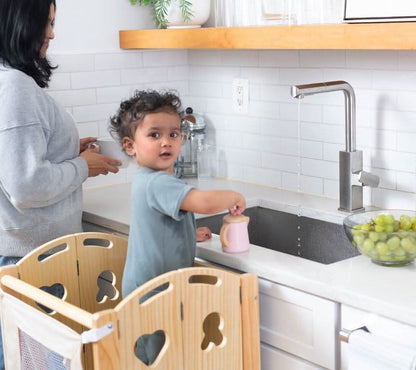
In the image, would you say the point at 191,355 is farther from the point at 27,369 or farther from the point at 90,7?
the point at 90,7

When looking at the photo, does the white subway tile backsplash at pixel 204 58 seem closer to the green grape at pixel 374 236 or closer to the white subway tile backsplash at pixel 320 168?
the white subway tile backsplash at pixel 320 168

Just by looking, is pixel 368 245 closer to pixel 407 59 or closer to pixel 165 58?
pixel 407 59

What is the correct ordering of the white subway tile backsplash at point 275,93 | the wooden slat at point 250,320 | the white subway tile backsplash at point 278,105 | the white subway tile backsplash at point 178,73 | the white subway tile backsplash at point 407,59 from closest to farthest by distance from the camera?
the wooden slat at point 250,320
the white subway tile backsplash at point 407,59
the white subway tile backsplash at point 278,105
the white subway tile backsplash at point 275,93
the white subway tile backsplash at point 178,73

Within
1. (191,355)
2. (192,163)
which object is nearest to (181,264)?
(191,355)

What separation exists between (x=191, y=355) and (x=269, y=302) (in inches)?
9.6

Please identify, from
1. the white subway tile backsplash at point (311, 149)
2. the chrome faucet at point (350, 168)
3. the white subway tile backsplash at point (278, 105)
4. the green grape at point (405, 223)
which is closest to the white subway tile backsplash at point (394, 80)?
the white subway tile backsplash at point (278, 105)

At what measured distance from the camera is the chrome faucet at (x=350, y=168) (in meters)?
2.24

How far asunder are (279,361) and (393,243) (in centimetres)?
42

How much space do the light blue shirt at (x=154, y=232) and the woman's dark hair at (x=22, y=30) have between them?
0.49 meters

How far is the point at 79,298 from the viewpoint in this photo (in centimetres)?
211

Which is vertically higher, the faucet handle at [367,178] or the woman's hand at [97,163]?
the woman's hand at [97,163]

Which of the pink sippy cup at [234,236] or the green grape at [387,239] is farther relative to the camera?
the pink sippy cup at [234,236]

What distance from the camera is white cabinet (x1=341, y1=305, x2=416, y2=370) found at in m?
1.52

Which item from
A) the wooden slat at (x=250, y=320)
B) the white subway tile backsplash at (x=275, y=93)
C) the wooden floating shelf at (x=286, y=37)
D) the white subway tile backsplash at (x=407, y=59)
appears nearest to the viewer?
the wooden slat at (x=250, y=320)
